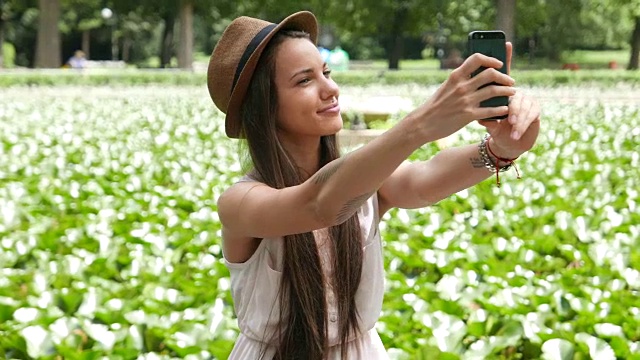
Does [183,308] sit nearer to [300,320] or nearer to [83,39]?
[300,320]

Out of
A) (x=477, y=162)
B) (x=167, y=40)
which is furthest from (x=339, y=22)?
(x=477, y=162)

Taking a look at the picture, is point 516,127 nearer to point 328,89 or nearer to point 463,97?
point 463,97

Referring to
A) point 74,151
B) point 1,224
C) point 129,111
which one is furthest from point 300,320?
point 129,111

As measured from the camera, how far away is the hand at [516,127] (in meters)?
1.57

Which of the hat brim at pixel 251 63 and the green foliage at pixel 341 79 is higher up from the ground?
the green foliage at pixel 341 79

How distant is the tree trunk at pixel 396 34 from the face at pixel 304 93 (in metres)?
36.9

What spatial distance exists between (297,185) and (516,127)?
1.50 feet

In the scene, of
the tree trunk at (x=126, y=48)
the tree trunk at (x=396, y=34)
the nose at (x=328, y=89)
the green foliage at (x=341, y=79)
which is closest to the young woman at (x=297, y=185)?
the nose at (x=328, y=89)

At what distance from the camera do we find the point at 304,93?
1.86 metres

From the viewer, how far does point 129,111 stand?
43.7ft

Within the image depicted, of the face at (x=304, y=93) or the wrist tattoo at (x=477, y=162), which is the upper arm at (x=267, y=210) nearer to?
the face at (x=304, y=93)

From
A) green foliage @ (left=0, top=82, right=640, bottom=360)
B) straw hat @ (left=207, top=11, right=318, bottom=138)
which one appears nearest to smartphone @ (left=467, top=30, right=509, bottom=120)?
straw hat @ (left=207, top=11, right=318, bottom=138)

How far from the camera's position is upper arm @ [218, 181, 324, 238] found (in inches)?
63.9

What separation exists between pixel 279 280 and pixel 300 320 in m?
0.10
